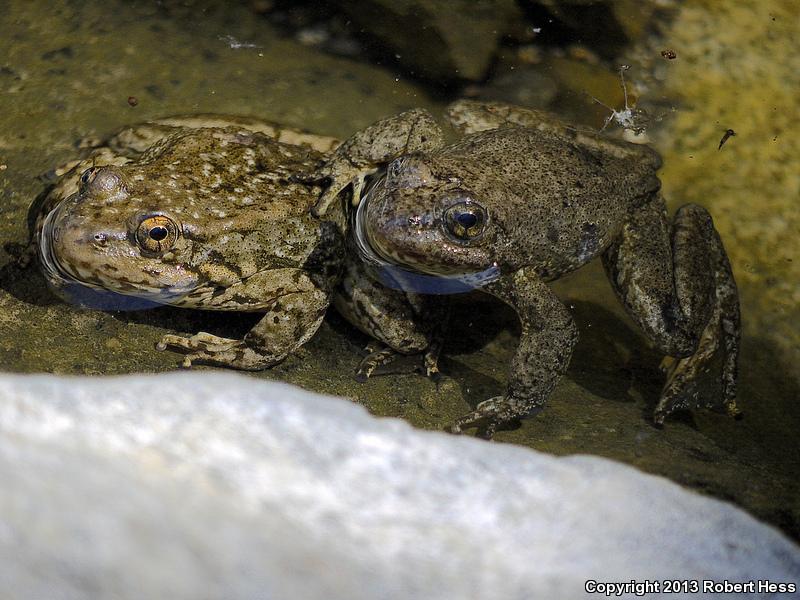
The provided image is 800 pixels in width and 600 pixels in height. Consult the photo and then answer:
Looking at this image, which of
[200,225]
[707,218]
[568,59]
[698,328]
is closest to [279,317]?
[200,225]

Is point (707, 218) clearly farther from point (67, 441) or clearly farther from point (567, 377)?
point (67, 441)

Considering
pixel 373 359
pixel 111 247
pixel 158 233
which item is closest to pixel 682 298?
pixel 373 359

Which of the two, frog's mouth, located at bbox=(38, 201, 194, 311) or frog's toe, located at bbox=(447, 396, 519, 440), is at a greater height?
frog's mouth, located at bbox=(38, 201, 194, 311)

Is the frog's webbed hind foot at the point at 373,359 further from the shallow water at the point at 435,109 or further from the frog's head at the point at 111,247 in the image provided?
the frog's head at the point at 111,247

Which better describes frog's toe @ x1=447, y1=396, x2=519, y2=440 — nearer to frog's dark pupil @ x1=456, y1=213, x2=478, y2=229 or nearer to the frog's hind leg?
the frog's hind leg

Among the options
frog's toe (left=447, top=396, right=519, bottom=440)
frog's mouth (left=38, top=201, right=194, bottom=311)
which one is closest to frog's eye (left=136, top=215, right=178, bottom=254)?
frog's mouth (left=38, top=201, right=194, bottom=311)

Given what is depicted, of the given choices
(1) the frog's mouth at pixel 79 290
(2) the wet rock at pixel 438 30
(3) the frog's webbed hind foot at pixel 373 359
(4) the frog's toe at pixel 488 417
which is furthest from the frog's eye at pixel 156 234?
(2) the wet rock at pixel 438 30
